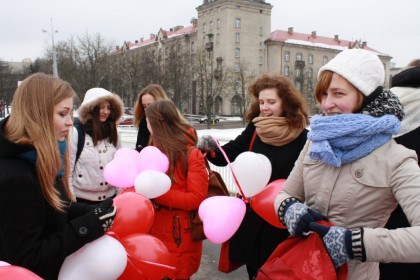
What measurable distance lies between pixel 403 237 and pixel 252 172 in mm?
1072

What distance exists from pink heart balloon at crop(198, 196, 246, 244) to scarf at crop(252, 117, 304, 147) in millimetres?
655

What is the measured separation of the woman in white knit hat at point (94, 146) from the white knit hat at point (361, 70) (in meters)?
2.50

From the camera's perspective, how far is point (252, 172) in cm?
229

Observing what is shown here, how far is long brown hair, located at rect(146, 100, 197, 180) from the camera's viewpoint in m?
2.77

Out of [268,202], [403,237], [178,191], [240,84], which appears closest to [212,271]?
[178,191]

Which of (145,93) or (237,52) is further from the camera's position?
(237,52)

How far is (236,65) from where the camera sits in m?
58.8

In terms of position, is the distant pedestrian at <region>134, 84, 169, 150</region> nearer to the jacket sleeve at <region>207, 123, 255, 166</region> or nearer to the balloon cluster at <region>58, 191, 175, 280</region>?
the jacket sleeve at <region>207, 123, 255, 166</region>

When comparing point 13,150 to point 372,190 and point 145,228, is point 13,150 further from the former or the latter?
point 372,190

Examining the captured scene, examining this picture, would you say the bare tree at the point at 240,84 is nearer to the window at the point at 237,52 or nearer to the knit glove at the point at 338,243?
the window at the point at 237,52

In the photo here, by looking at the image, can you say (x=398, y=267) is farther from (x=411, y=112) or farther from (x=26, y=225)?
(x=26, y=225)

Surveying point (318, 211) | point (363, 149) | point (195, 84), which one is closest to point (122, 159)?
point (318, 211)

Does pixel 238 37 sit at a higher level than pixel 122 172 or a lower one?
higher

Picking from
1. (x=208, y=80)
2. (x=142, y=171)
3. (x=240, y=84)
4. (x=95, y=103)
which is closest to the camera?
(x=142, y=171)
